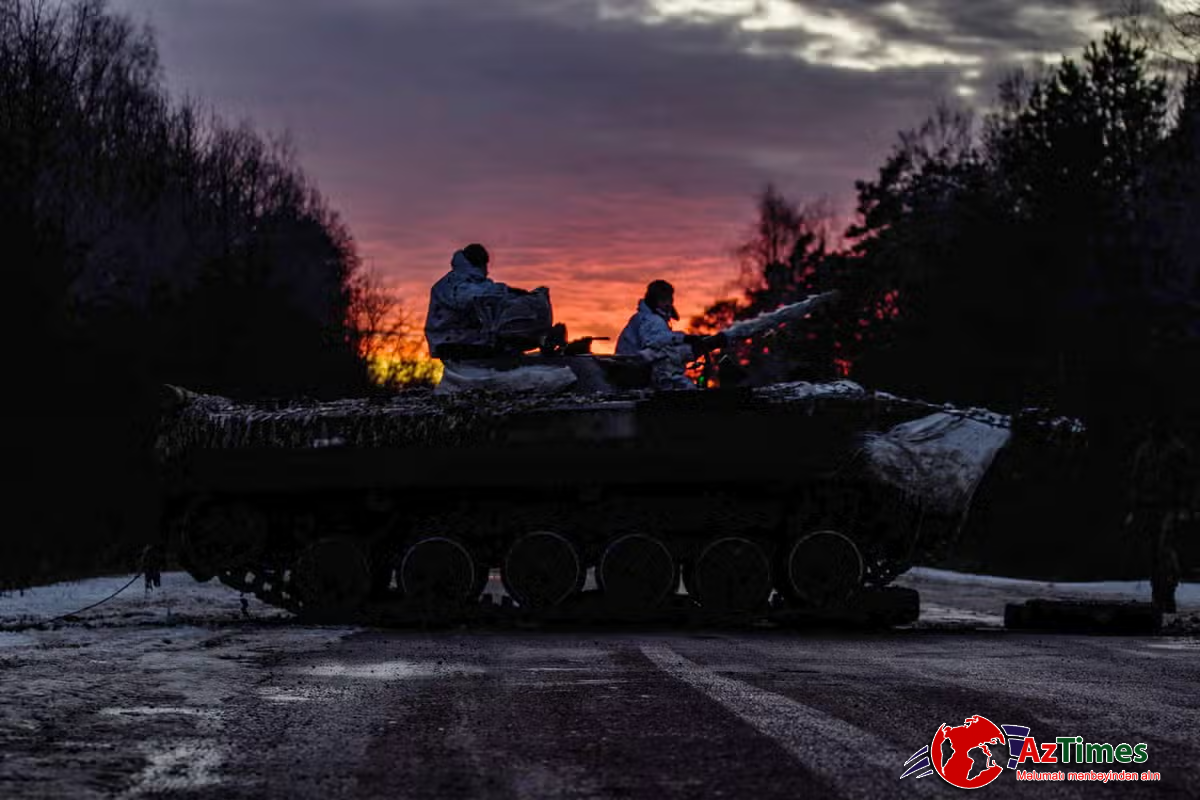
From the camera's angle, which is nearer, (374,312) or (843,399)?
(843,399)

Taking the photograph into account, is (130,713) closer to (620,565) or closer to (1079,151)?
(620,565)

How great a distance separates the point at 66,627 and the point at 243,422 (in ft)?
10.4

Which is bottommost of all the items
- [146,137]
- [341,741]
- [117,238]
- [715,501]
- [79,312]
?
[341,741]

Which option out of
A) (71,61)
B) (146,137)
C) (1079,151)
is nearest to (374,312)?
(146,137)

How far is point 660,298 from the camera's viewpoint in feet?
62.7

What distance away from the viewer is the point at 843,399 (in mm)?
17391

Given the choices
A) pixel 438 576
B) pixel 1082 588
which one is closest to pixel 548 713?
pixel 438 576

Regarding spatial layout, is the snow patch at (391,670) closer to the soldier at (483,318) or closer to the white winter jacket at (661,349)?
the soldier at (483,318)

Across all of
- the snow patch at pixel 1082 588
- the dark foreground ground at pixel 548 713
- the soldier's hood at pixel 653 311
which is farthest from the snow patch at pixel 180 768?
the snow patch at pixel 1082 588

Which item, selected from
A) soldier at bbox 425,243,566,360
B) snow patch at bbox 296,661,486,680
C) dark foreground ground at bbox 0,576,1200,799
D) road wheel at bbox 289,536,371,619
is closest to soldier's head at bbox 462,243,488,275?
soldier at bbox 425,243,566,360

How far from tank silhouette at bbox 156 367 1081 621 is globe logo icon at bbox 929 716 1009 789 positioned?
9.07 meters

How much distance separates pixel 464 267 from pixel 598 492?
10.3ft

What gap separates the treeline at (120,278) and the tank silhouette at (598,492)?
1.87m

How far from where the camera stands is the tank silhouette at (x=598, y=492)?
56.6 ft
